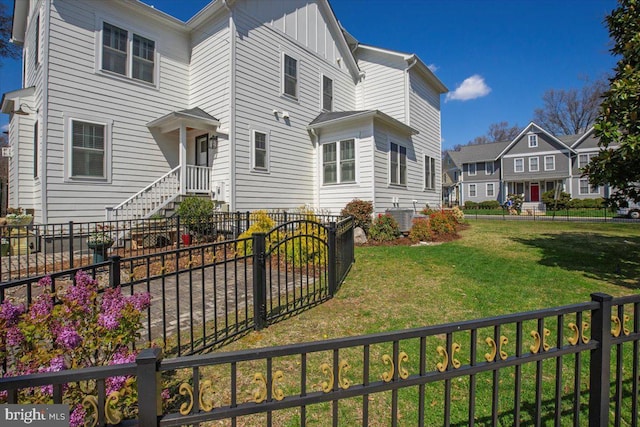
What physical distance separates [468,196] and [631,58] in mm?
36012

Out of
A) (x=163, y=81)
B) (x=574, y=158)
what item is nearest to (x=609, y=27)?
(x=163, y=81)

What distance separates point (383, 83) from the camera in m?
16.3

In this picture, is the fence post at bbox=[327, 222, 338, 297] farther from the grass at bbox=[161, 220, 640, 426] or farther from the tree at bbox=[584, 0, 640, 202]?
the tree at bbox=[584, 0, 640, 202]

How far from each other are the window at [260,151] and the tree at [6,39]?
15.9 m

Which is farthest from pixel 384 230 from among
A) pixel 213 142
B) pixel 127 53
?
pixel 127 53

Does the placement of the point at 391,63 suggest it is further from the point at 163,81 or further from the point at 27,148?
the point at 27,148

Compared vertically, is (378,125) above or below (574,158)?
below

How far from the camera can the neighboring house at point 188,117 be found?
9438 mm

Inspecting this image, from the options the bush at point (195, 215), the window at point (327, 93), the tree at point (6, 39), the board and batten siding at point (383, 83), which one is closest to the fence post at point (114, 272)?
the bush at point (195, 215)

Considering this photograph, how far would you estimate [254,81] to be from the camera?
11.7 m

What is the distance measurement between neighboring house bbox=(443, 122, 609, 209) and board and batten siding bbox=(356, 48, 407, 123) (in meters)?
24.7

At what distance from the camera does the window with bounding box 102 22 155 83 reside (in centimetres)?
1018

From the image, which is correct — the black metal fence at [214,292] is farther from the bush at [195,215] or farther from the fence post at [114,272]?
the bush at [195,215]

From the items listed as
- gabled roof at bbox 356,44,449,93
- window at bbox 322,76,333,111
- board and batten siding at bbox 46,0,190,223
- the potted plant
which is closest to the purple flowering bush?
the potted plant
